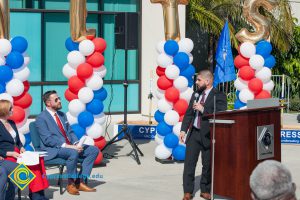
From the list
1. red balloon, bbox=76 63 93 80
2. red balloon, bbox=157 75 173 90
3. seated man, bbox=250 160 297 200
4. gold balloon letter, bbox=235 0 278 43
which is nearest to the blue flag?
gold balloon letter, bbox=235 0 278 43

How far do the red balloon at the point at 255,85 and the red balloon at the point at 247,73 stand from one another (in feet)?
0.29

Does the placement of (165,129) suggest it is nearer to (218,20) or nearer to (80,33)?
(80,33)

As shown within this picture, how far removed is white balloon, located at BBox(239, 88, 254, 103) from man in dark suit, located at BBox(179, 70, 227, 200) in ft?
15.5

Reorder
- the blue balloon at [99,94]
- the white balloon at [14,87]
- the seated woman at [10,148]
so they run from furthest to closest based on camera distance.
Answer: the blue balloon at [99,94] → the white balloon at [14,87] → the seated woman at [10,148]

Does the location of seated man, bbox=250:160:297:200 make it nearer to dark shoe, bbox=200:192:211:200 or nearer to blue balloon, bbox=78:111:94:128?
dark shoe, bbox=200:192:211:200

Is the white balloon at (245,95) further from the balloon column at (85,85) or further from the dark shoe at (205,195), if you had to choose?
the dark shoe at (205,195)

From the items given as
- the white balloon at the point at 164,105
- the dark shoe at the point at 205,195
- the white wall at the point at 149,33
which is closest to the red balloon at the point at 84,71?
the white balloon at the point at 164,105

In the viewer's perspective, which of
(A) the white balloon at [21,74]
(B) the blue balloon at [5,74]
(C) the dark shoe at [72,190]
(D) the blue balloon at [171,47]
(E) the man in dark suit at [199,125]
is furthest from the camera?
(D) the blue balloon at [171,47]

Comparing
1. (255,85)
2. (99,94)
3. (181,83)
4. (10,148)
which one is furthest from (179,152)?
(10,148)

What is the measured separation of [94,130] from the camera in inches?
477

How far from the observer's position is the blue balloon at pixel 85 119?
39.3 feet

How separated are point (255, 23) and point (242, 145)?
21.9ft

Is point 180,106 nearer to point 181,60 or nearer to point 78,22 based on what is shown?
point 181,60

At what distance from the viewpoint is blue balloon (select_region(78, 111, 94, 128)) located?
12.0 meters
